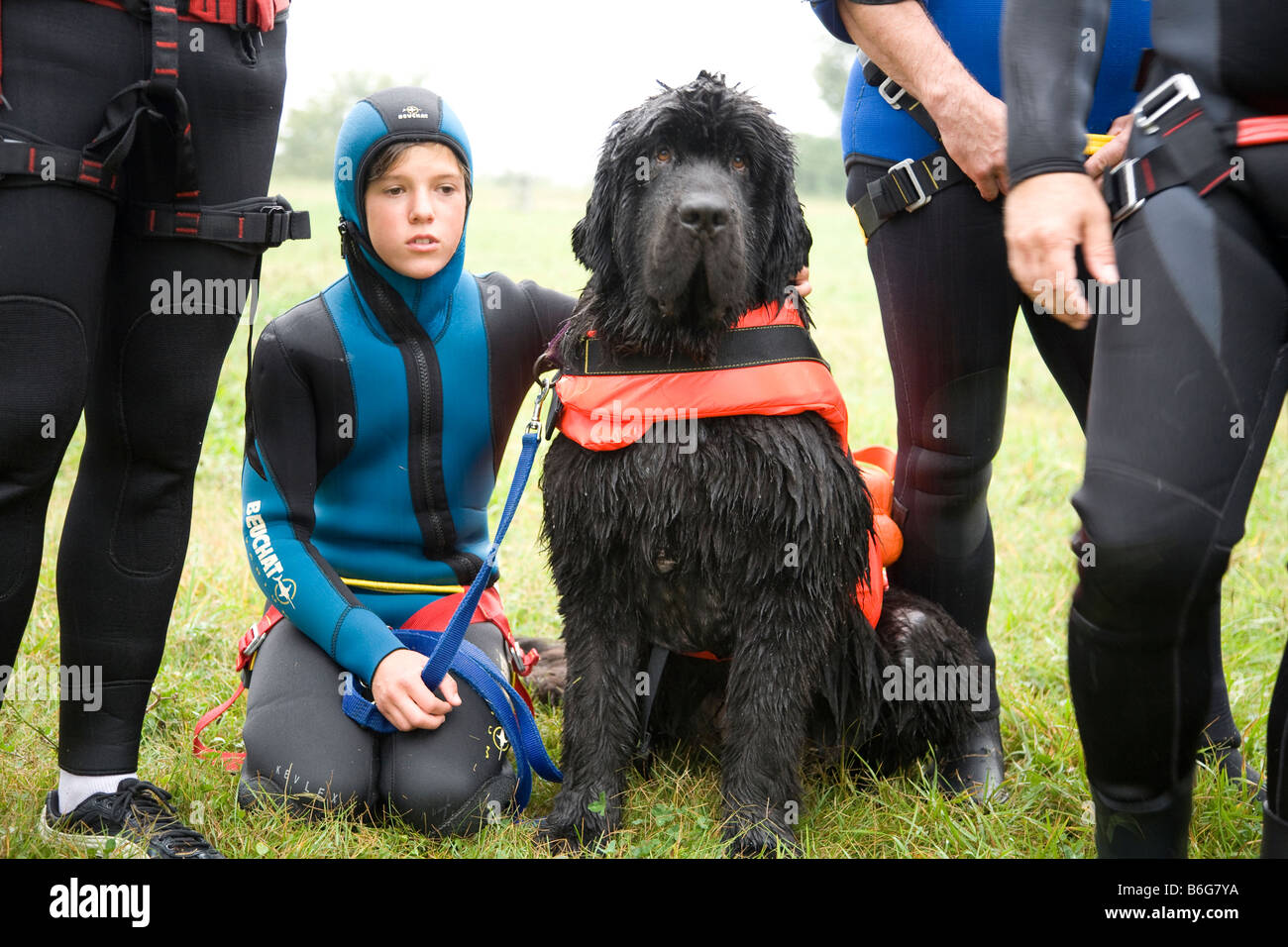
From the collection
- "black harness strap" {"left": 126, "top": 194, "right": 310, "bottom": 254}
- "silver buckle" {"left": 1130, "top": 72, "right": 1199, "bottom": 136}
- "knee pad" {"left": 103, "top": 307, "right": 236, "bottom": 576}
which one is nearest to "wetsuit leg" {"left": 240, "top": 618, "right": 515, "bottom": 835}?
"knee pad" {"left": 103, "top": 307, "right": 236, "bottom": 576}

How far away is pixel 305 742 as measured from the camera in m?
2.47

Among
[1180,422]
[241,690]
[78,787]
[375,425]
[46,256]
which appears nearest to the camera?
[1180,422]

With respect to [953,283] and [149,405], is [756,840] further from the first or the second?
[149,405]

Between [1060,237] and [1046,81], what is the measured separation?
277 millimetres

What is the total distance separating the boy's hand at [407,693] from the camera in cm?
242

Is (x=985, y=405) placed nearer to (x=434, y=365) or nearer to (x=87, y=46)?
(x=434, y=365)

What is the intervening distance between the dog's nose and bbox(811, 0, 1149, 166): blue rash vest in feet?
1.72

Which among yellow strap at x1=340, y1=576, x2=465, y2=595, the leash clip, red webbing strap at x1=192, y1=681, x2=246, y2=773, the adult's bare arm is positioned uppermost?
the adult's bare arm

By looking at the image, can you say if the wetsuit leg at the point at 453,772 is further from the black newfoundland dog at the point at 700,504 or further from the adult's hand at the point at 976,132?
the adult's hand at the point at 976,132

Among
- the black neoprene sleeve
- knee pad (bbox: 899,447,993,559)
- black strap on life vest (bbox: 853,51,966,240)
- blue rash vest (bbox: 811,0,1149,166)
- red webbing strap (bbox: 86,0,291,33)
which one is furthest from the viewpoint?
knee pad (bbox: 899,447,993,559)

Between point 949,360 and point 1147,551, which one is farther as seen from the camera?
point 949,360

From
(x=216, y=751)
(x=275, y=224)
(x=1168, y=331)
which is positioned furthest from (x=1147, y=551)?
(x=216, y=751)

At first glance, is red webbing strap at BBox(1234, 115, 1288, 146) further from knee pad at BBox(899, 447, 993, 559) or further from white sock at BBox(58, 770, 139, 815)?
white sock at BBox(58, 770, 139, 815)

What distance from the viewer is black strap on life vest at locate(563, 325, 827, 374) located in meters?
2.32
